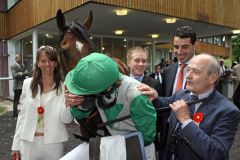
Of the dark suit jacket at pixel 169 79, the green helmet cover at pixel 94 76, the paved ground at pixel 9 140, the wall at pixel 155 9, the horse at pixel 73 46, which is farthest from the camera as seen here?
the wall at pixel 155 9

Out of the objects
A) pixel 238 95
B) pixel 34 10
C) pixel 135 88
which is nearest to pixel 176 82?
pixel 135 88

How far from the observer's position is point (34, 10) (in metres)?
12.7

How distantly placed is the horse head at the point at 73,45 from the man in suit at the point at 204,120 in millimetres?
1116

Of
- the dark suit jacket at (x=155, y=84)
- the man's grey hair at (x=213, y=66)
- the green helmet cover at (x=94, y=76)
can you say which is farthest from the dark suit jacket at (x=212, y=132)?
the dark suit jacket at (x=155, y=84)

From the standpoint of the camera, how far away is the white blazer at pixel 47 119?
319cm

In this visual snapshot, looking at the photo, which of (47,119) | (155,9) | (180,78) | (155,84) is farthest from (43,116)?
(155,9)

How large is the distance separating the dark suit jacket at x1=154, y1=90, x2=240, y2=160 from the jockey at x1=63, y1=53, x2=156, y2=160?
28cm

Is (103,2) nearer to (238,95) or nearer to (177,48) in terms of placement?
(238,95)

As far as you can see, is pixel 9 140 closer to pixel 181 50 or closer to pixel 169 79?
pixel 169 79

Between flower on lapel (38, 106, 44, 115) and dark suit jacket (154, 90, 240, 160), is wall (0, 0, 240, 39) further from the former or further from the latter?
dark suit jacket (154, 90, 240, 160)

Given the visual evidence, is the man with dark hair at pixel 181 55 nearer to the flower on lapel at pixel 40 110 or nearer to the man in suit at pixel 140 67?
the man in suit at pixel 140 67

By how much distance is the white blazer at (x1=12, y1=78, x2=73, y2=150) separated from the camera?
3188mm

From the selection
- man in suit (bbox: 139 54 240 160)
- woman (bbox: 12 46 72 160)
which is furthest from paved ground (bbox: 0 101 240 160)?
man in suit (bbox: 139 54 240 160)

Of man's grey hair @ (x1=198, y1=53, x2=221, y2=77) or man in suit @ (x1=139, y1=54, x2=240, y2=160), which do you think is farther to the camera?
man's grey hair @ (x1=198, y1=53, x2=221, y2=77)
